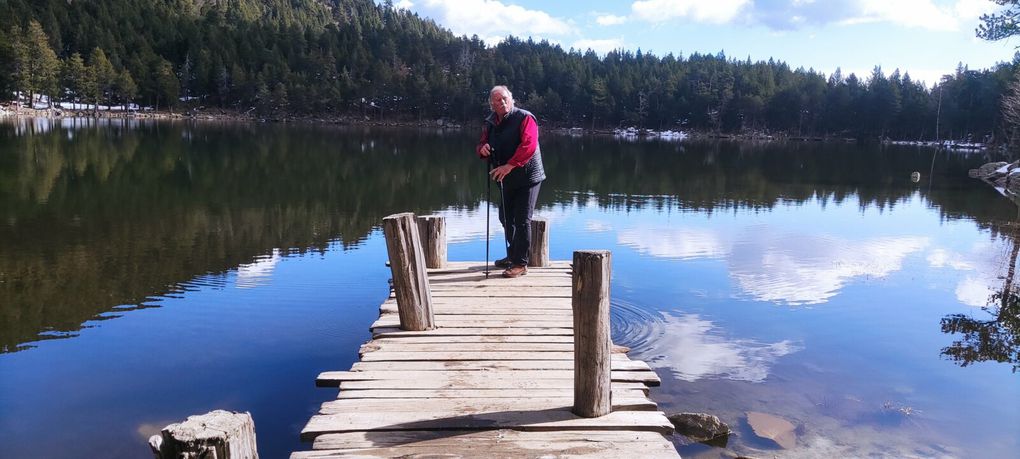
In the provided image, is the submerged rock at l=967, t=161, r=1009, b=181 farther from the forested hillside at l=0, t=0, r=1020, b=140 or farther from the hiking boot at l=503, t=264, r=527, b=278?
the forested hillside at l=0, t=0, r=1020, b=140

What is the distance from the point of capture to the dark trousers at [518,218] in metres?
8.70

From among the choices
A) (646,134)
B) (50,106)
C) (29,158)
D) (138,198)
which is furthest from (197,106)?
(138,198)

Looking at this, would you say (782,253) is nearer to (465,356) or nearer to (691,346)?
(691,346)

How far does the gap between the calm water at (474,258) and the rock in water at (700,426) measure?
0.18m

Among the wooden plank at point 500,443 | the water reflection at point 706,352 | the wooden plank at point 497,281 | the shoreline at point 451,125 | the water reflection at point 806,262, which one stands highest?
the shoreline at point 451,125

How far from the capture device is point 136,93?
349 feet

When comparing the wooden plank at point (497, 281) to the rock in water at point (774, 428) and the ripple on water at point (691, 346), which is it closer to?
the ripple on water at point (691, 346)

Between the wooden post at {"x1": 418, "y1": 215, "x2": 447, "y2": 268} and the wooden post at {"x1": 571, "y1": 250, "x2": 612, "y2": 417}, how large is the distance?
17.3ft

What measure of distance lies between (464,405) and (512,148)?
161 inches

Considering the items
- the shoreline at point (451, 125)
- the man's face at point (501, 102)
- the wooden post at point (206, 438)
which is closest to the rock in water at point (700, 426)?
the man's face at point (501, 102)

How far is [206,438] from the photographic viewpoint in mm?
2896

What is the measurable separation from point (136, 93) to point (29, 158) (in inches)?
3276

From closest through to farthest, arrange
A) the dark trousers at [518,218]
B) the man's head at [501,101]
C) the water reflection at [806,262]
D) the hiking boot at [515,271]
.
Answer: the man's head at [501,101] < the dark trousers at [518,218] < the hiking boot at [515,271] < the water reflection at [806,262]

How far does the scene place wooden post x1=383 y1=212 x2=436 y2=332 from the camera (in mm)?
6625
